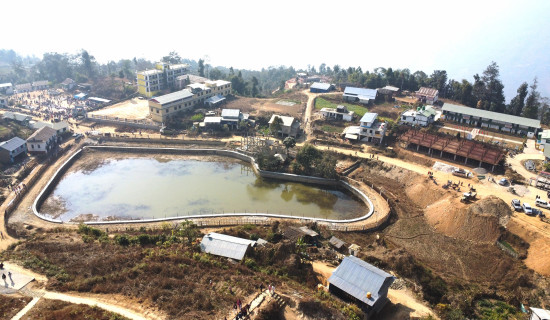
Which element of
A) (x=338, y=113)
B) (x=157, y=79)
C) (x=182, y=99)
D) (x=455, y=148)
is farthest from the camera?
(x=157, y=79)

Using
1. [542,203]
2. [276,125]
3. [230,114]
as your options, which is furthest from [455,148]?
[230,114]

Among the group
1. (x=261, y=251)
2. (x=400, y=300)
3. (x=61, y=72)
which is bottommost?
(x=400, y=300)

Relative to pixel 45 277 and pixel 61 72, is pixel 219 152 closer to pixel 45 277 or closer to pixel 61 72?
pixel 45 277

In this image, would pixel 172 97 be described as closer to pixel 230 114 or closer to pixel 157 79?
pixel 230 114

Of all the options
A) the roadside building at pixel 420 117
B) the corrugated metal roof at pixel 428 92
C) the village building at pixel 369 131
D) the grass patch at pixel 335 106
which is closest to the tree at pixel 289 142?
the village building at pixel 369 131

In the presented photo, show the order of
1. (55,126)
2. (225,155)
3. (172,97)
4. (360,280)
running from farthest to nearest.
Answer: (172,97)
(55,126)
(225,155)
(360,280)

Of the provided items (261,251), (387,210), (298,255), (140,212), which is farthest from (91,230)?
(387,210)
